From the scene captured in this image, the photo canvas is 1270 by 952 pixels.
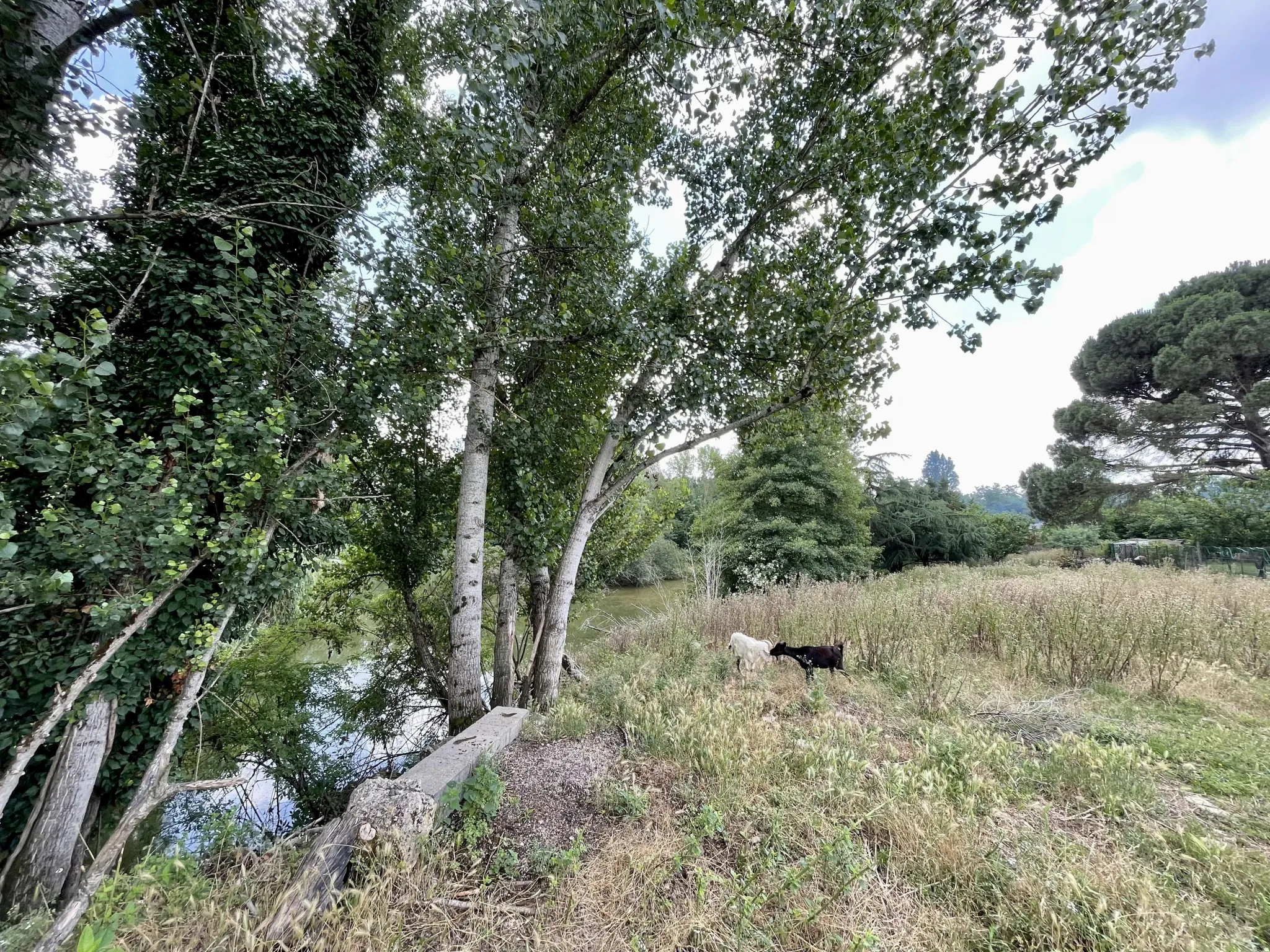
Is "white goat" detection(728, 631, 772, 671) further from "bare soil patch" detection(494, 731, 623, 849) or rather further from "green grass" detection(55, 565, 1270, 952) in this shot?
"bare soil patch" detection(494, 731, 623, 849)

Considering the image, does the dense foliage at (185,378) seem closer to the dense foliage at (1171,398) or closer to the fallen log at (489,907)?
the fallen log at (489,907)

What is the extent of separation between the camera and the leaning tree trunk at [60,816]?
2785 millimetres

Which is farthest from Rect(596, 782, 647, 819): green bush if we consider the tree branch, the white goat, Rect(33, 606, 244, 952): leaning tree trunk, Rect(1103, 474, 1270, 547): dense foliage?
Rect(1103, 474, 1270, 547): dense foliage

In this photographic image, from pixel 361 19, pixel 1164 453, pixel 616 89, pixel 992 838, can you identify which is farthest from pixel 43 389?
pixel 1164 453

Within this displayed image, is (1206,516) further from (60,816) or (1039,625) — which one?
(60,816)

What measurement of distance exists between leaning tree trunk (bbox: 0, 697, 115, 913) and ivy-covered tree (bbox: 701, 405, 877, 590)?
11.5 m

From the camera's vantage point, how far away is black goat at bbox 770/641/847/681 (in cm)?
425

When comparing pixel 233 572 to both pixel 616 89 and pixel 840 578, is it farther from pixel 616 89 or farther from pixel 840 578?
pixel 840 578

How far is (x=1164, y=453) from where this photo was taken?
54.1ft

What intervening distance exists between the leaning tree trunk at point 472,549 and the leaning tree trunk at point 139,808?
1.61 metres

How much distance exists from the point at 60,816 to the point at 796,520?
14.0m

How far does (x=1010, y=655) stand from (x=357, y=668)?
9.19 metres

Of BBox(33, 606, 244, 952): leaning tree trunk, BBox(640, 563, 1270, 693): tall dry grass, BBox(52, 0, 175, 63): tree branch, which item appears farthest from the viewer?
BBox(640, 563, 1270, 693): tall dry grass

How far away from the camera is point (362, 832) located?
1975 mm
